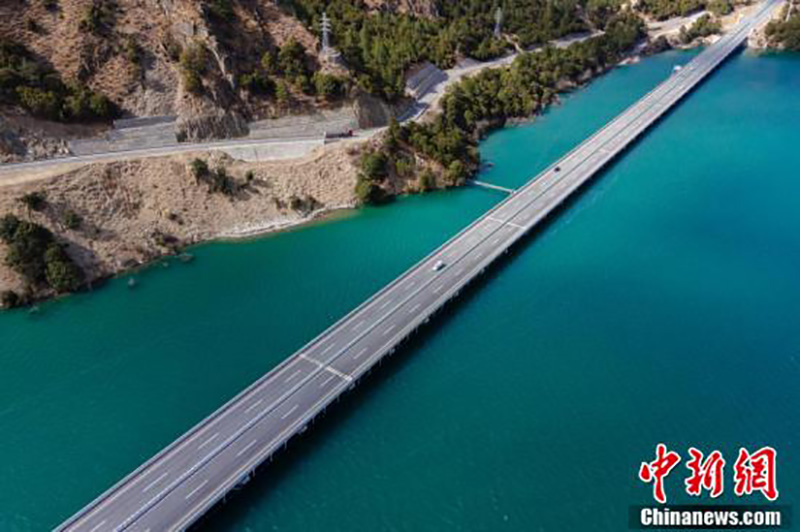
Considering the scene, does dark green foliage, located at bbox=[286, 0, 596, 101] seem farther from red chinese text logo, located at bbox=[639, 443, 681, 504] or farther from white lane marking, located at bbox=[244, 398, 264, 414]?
red chinese text logo, located at bbox=[639, 443, 681, 504]

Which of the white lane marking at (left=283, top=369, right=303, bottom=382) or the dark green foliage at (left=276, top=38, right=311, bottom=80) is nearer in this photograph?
the white lane marking at (left=283, top=369, right=303, bottom=382)

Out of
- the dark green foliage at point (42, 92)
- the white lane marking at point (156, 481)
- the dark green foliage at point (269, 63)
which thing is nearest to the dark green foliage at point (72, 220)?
the dark green foliage at point (42, 92)

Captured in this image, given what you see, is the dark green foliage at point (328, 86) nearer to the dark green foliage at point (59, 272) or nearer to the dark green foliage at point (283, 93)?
the dark green foliage at point (283, 93)

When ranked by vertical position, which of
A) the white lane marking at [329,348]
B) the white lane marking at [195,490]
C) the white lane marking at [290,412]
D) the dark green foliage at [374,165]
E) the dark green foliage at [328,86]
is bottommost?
the white lane marking at [195,490]

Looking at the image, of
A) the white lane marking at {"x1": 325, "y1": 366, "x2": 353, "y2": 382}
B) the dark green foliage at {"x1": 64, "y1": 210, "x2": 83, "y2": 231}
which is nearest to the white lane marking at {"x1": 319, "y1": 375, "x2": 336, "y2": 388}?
the white lane marking at {"x1": 325, "y1": 366, "x2": 353, "y2": 382}

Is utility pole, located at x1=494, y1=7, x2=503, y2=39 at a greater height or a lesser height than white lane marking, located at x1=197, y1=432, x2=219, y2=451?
greater
